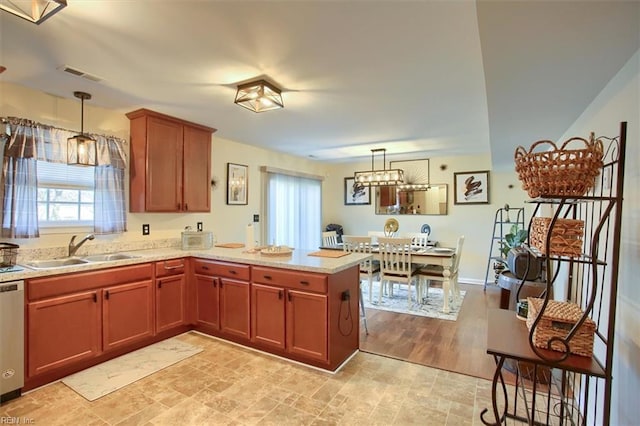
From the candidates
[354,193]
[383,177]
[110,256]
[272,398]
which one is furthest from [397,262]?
[110,256]

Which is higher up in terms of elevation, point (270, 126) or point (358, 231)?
point (270, 126)

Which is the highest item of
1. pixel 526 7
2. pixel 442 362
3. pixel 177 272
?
pixel 526 7

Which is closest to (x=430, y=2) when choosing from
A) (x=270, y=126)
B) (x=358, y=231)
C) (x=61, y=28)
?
(x=61, y=28)

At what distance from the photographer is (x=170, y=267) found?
3236mm

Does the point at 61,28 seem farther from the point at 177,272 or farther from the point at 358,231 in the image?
the point at 358,231

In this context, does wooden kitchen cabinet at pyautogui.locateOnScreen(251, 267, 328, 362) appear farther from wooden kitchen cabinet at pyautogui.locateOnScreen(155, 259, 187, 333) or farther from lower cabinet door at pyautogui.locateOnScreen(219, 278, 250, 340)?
wooden kitchen cabinet at pyautogui.locateOnScreen(155, 259, 187, 333)

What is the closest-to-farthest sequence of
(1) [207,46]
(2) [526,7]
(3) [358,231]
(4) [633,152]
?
1. (2) [526,7]
2. (4) [633,152]
3. (1) [207,46]
4. (3) [358,231]

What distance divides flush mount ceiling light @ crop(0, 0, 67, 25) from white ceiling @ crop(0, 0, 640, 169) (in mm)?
144

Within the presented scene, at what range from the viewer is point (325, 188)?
24.1 feet

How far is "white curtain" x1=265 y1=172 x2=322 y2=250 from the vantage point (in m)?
5.54

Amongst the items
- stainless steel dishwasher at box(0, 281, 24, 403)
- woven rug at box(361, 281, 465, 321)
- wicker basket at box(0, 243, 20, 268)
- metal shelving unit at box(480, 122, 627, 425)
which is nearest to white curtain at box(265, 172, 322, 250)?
woven rug at box(361, 281, 465, 321)

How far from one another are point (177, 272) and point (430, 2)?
311 centimetres

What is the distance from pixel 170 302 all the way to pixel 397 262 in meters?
2.76

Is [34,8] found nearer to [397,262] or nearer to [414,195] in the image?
[397,262]
